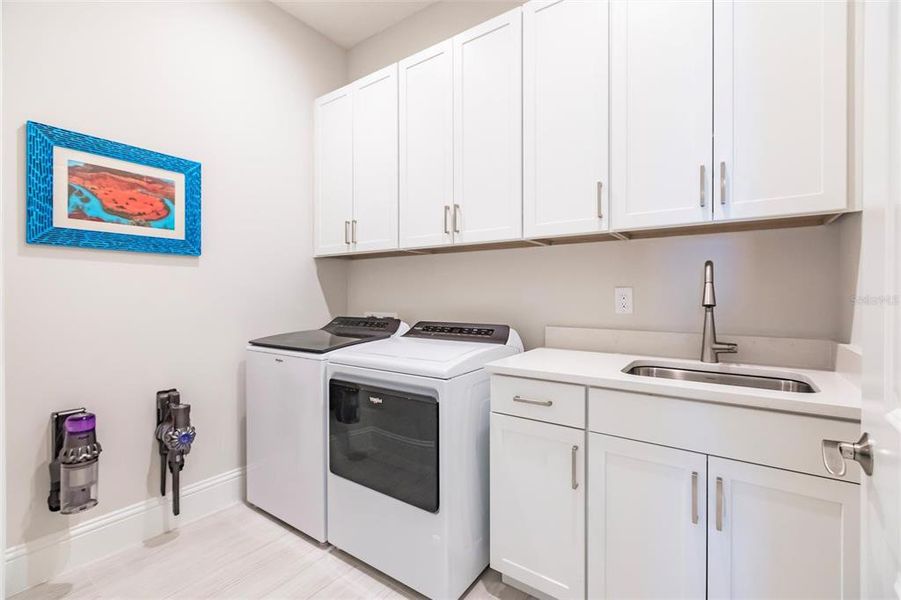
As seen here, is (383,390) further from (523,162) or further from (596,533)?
(523,162)

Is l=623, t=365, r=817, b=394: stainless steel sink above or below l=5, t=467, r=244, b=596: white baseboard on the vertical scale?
above

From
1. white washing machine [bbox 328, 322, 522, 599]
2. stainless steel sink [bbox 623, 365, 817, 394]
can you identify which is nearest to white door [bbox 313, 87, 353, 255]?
white washing machine [bbox 328, 322, 522, 599]

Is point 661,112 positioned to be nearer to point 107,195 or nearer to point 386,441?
point 386,441

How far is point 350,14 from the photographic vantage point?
2.51 metres

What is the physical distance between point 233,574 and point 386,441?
86cm

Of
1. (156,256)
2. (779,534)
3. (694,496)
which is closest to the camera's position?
(779,534)

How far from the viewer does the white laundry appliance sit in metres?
1.86

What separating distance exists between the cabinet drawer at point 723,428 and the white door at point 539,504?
147 mm

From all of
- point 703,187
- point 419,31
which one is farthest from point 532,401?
point 419,31

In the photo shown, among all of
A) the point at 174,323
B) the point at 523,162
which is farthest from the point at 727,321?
the point at 174,323

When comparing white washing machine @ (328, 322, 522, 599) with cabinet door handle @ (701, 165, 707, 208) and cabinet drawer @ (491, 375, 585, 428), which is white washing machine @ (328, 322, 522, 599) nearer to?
cabinet drawer @ (491, 375, 585, 428)

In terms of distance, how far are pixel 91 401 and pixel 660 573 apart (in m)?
2.29

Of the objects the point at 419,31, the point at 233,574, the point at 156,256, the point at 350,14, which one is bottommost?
the point at 233,574

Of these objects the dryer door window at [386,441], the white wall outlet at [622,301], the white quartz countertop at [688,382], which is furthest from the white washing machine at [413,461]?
the white wall outlet at [622,301]
